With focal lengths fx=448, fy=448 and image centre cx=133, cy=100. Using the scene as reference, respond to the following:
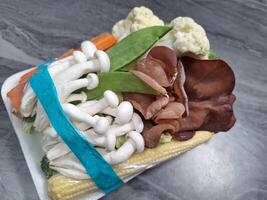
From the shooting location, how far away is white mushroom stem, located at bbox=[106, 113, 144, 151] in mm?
915

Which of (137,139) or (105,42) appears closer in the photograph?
(137,139)

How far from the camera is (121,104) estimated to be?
0.91m

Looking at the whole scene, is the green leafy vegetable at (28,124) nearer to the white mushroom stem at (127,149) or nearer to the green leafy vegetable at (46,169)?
the green leafy vegetable at (46,169)

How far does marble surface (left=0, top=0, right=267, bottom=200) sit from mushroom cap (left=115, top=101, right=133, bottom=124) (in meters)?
0.26

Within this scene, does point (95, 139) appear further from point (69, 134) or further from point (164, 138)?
point (164, 138)

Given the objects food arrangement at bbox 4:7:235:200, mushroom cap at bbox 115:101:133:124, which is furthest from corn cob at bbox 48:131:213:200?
mushroom cap at bbox 115:101:133:124

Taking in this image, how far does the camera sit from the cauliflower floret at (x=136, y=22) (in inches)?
42.3

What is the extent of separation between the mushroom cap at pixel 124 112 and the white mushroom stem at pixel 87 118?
3 cm

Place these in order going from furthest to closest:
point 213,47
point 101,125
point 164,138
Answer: point 213,47, point 164,138, point 101,125

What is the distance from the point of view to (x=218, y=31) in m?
1.45

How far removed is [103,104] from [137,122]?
8cm

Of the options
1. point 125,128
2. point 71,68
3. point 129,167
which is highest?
point 71,68

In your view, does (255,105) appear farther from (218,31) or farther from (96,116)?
(96,116)

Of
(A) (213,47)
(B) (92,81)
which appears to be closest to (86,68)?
(B) (92,81)
